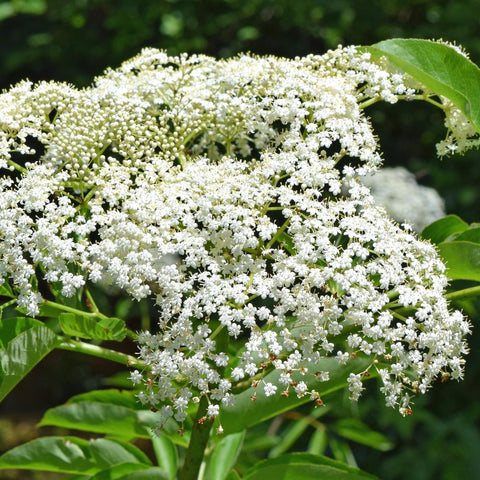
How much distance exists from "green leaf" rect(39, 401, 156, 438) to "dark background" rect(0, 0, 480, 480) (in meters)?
2.10

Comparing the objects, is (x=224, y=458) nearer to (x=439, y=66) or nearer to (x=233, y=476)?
(x=233, y=476)

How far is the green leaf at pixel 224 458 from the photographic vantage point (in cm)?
161

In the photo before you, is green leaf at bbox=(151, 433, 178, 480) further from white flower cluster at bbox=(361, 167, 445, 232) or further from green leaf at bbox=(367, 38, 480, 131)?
white flower cluster at bbox=(361, 167, 445, 232)

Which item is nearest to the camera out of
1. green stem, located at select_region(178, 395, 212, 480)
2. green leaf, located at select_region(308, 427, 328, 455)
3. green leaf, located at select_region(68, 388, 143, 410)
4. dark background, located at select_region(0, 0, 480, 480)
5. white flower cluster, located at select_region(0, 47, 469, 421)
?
white flower cluster, located at select_region(0, 47, 469, 421)

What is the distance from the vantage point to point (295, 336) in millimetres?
1210

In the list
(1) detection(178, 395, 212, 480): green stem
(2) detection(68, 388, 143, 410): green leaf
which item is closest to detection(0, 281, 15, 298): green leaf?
(1) detection(178, 395, 212, 480): green stem

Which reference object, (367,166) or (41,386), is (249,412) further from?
(41,386)

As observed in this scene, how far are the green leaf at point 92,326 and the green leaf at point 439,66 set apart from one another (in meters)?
0.65

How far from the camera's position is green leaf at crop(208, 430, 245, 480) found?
5.28 ft

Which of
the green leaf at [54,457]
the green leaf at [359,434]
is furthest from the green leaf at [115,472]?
the green leaf at [359,434]

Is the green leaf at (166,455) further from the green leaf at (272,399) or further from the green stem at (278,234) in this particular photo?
the green stem at (278,234)

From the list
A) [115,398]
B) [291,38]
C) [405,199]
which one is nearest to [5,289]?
[115,398]

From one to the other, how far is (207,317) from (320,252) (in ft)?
0.70

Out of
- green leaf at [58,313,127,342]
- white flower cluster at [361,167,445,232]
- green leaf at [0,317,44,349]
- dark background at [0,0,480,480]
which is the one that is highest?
dark background at [0,0,480,480]
